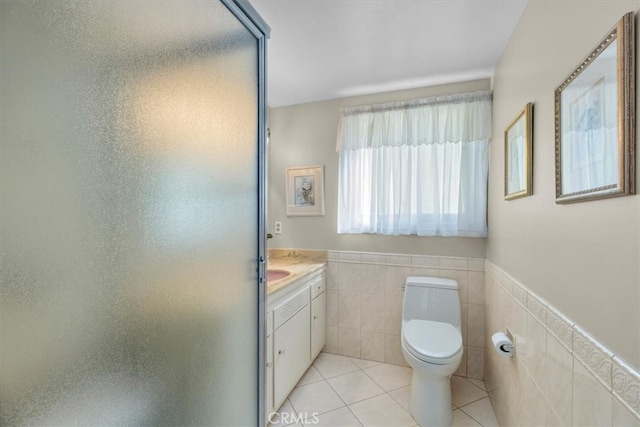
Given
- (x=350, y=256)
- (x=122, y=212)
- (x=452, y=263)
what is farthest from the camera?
(x=350, y=256)

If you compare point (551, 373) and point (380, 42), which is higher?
point (380, 42)

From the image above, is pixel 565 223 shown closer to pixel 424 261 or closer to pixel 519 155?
pixel 519 155

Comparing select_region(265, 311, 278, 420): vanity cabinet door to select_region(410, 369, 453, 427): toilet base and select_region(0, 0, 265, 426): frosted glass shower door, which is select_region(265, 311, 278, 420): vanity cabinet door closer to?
select_region(0, 0, 265, 426): frosted glass shower door

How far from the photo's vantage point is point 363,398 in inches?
75.8

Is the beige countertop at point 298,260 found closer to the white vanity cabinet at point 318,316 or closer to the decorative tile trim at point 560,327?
the white vanity cabinet at point 318,316

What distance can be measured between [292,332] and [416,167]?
153 centimetres

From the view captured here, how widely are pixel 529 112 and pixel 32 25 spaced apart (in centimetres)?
170

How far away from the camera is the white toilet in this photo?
64.0 inches

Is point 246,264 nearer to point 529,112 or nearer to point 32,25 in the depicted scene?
point 32,25

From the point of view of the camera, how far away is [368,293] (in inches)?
95.5

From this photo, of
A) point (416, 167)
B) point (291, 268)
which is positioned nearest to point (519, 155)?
point (416, 167)

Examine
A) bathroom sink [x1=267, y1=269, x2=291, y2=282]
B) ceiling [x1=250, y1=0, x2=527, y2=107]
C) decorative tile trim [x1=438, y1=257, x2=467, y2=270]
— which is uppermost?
ceiling [x1=250, y1=0, x2=527, y2=107]

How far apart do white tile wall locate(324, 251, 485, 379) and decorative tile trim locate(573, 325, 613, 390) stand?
1332 millimetres

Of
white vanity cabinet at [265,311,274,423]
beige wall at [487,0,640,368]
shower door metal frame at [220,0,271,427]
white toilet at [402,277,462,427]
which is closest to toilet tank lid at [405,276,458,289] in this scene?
white toilet at [402,277,462,427]
